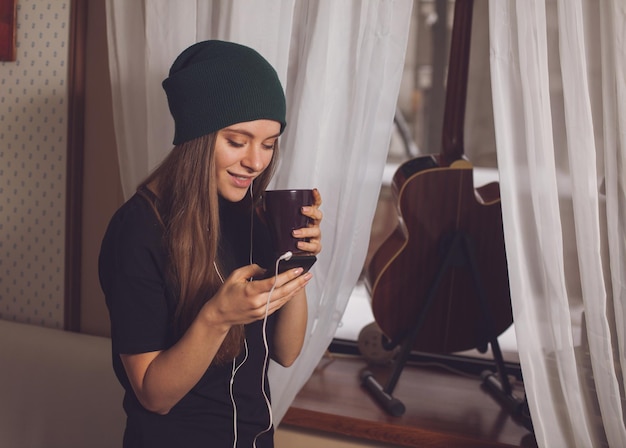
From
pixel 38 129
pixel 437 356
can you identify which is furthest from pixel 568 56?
pixel 38 129

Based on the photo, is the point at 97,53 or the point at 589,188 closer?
the point at 589,188

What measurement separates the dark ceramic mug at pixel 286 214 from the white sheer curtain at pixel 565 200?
0.49m

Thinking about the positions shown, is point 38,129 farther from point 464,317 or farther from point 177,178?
point 464,317

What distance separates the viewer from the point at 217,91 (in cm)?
104

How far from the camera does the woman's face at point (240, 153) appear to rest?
42.3 inches

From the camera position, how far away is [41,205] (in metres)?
1.81

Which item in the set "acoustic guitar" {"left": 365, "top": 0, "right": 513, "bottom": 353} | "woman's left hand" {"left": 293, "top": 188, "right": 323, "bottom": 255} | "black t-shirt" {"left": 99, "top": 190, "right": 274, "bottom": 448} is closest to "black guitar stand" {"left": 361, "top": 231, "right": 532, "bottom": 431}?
"acoustic guitar" {"left": 365, "top": 0, "right": 513, "bottom": 353}

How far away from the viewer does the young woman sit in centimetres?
98

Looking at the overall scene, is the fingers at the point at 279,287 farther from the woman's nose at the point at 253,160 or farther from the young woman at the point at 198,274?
the woman's nose at the point at 253,160

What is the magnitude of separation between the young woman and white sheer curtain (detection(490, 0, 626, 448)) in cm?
49

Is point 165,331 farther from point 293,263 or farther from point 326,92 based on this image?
point 326,92

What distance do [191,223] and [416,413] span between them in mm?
853

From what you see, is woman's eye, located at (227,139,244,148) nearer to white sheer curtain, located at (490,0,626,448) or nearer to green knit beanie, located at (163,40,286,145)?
green knit beanie, located at (163,40,286,145)

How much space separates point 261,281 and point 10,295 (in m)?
1.26
